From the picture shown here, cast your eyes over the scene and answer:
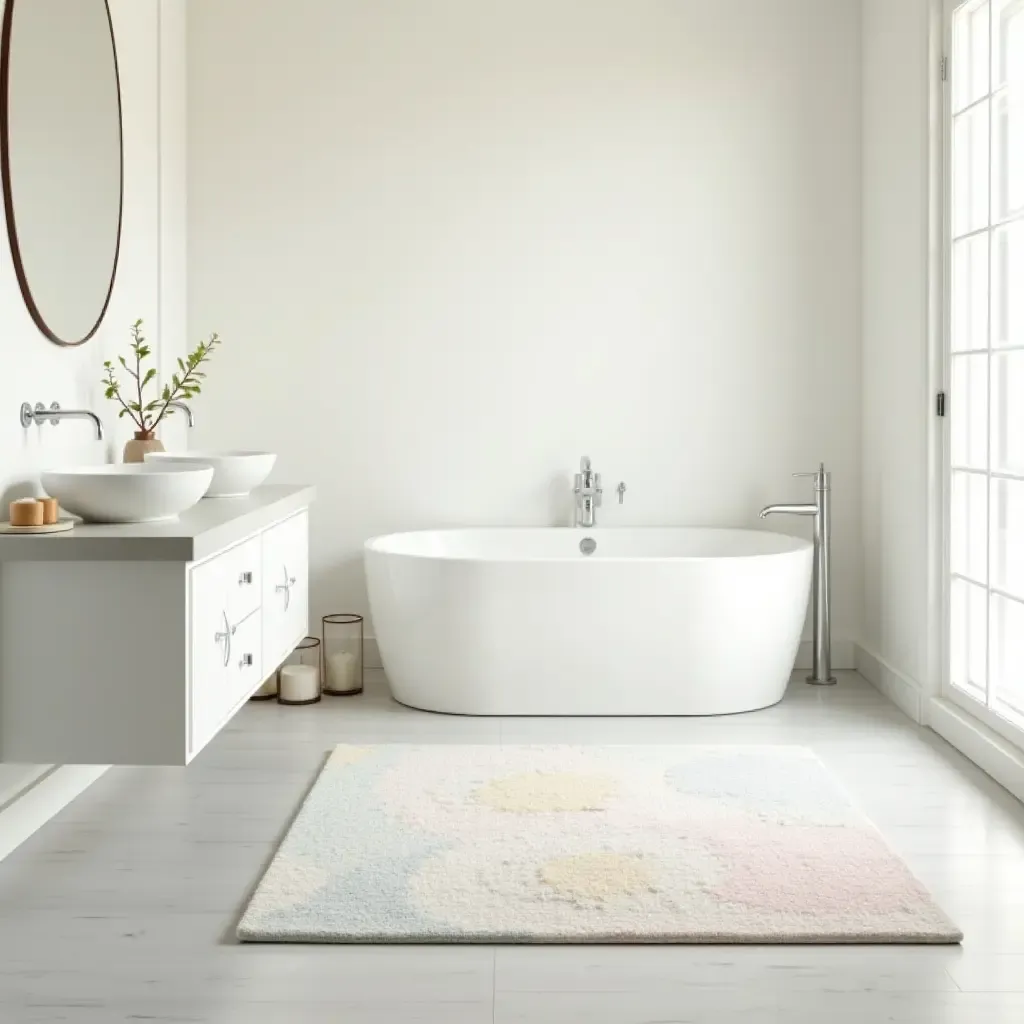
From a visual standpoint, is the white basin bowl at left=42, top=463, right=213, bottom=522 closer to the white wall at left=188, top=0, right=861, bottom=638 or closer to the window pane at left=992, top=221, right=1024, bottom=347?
the white wall at left=188, top=0, right=861, bottom=638

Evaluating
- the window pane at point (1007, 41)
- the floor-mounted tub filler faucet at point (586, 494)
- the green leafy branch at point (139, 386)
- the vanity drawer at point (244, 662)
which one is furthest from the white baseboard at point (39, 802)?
the window pane at point (1007, 41)

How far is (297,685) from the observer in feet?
13.3

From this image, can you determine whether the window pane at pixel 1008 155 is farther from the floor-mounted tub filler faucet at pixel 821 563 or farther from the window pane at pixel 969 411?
the floor-mounted tub filler faucet at pixel 821 563

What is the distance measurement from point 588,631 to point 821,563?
1.03 metres

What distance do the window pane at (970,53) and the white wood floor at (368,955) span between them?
1945mm

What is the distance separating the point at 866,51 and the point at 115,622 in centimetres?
345

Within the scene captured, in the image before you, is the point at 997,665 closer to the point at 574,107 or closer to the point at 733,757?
the point at 733,757

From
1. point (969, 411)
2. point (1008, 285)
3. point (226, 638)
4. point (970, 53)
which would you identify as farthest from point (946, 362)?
point (226, 638)

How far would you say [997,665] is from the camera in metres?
3.31

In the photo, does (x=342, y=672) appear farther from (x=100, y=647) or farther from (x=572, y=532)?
(x=100, y=647)

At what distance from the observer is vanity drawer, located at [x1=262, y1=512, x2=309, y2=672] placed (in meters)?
3.04

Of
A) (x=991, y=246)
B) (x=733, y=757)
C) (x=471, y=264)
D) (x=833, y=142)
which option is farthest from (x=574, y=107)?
(x=733, y=757)

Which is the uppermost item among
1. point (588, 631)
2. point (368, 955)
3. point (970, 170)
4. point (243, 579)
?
point (970, 170)

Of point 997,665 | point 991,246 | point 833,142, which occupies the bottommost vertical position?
point 997,665
